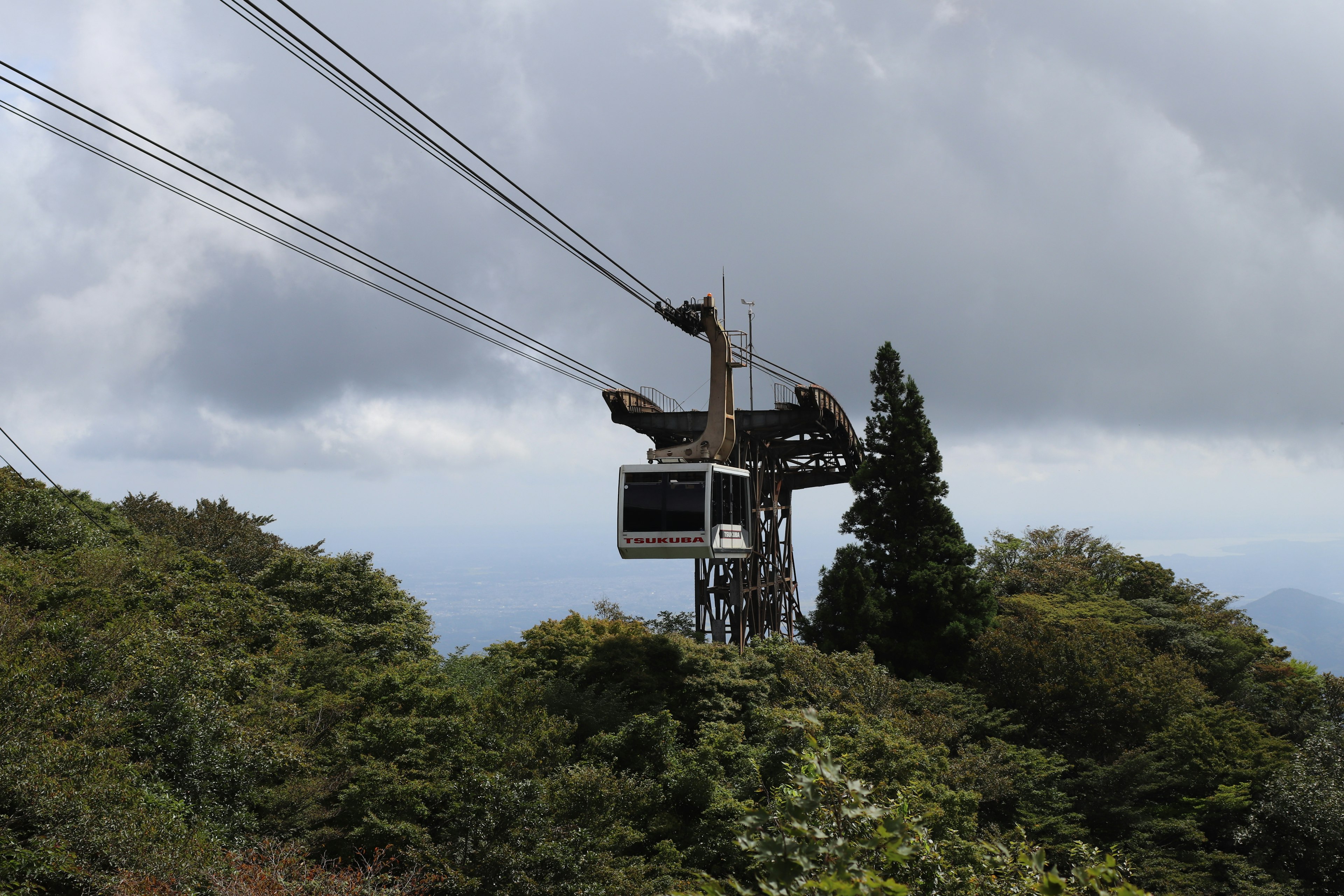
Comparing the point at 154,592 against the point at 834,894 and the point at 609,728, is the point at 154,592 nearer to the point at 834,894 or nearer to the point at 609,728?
the point at 609,728

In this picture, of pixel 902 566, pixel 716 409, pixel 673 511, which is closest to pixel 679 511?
pixel 673 511

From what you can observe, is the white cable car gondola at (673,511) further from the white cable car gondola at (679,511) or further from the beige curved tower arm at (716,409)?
the beige curved tower arm at (716,409)

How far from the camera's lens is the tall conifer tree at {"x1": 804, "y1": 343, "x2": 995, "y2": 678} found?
29844 millimetres

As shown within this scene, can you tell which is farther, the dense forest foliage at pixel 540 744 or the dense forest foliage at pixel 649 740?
the dense forest foliage at pixel 540 744

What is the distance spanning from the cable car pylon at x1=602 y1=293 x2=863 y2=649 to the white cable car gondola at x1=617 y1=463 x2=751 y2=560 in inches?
0.9

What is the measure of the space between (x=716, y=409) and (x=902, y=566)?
1295 cm

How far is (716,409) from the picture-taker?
22.2 meters

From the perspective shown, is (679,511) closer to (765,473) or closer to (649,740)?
(649,740)

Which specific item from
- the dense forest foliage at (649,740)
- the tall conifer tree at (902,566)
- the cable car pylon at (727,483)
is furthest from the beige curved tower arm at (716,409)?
the tall conifer tree at (902,566)

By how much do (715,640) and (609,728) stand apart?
11.5m

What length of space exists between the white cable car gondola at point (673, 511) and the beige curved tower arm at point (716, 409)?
182 cm

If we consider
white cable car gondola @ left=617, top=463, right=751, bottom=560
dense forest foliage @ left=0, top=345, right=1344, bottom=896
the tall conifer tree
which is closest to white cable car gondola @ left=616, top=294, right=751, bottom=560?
white cable car gondola @ left=617, top=463, right=751, bottom=560

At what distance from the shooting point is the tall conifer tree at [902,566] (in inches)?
1175

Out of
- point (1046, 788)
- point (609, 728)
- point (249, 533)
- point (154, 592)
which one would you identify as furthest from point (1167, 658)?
point (249, 533)
